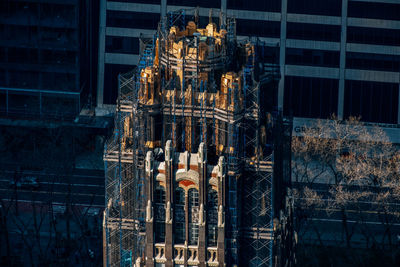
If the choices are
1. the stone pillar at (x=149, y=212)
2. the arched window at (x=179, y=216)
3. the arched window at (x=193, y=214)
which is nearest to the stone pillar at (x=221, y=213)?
the arched window at (x=193, y=214)

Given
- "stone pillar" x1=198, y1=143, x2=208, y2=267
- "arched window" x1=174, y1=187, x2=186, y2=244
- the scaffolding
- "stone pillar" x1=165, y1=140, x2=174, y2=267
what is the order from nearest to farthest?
"stone pillar" x1=198, y1=143, x2=208, y2=267 < "stone pillar" x1=165, y1=140, x2=174, y2=267 < "arched window" x1=174, y1=187, x2=186, y2=244 < the scaffolding

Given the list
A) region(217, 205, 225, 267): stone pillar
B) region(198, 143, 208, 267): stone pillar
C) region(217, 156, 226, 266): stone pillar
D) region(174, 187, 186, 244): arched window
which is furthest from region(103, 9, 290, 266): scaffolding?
region(174, 187, 186, 244): arched window

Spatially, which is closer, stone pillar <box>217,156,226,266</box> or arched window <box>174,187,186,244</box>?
stone pillar <box>217,156,226,266</box>

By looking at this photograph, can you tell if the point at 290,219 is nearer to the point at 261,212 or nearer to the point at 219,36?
the point at 261,212

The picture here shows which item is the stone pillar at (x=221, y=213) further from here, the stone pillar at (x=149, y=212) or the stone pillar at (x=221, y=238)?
the stone pillar at (x=149, y=212)

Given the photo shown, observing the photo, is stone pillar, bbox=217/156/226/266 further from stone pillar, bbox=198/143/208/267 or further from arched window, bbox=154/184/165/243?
arched window, bbox=154/184/165/243

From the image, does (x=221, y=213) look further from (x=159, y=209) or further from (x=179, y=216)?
(x=159, y=209)
